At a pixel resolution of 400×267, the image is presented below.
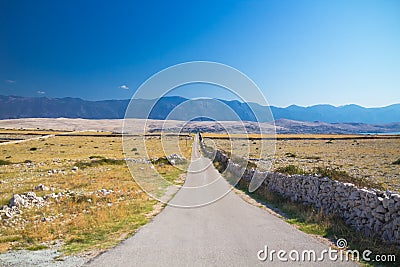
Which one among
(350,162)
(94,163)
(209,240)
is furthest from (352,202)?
(94,163)

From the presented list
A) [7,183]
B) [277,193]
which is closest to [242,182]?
[277,193]

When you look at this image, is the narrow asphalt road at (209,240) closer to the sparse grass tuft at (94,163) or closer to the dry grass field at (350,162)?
the dry grass field at (350,162)

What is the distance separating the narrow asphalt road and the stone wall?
1605mm

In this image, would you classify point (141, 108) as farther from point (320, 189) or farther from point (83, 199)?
point (320, 189)

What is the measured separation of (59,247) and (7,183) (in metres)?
17.3

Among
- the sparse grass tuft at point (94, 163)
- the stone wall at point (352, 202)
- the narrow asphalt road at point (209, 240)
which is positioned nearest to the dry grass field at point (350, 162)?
the stone wall at point (352, 202)

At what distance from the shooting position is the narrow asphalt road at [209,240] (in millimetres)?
6628

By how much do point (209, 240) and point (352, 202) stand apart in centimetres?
477

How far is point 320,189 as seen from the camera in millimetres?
11492

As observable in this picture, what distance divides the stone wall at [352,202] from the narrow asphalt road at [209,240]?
1.60 meters

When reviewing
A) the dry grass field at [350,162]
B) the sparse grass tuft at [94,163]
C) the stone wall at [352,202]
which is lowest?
the sparse grass tuft at [94,163]

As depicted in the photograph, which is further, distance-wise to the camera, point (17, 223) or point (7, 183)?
point (7, 183)

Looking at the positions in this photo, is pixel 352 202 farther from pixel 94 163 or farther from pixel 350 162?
pixel 94 163

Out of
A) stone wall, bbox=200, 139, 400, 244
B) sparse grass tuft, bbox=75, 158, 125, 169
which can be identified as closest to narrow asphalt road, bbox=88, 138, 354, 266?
stone wall, bbox=200, 139, 400, 244
